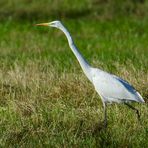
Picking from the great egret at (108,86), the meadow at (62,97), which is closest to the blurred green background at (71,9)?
the meadow at (62,97)

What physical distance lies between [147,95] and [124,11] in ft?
34.5

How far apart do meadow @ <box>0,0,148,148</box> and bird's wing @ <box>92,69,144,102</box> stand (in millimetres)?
213

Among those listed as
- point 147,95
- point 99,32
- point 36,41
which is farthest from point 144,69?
point 99,32

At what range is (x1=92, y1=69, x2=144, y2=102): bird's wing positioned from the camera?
779 cm

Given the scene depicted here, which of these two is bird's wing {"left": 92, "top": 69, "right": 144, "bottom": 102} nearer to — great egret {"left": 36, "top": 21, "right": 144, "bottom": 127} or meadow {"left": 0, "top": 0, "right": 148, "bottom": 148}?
great egret {"left": 36, "top": 21, "right": 144, "bottom": 127}

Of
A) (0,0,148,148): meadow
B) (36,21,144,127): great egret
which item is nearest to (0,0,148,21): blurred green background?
(0,0,148,148): meadow

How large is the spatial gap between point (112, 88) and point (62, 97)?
1159 mm

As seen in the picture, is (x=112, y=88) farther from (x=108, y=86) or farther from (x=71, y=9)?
(x=71, y=9)

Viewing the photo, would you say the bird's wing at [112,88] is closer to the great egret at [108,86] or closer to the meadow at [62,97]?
the great egret at [108,86]

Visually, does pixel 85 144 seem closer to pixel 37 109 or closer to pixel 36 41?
pixel 37 109

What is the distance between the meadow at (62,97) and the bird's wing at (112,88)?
0.70ft

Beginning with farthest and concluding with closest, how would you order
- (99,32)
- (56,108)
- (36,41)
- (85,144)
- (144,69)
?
(99,32), (36,41), (144,69), (56,108), (85,144)

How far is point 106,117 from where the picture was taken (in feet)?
26.0

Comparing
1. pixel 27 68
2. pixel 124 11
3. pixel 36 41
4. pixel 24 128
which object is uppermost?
pixel 24 128
